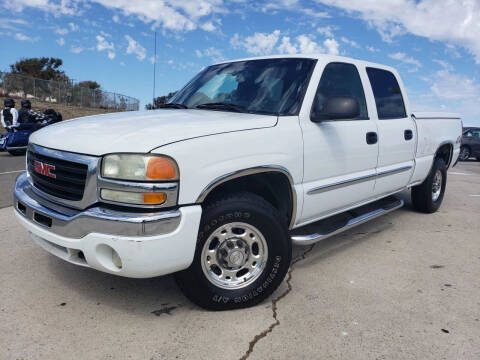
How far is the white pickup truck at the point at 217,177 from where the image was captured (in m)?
2.29

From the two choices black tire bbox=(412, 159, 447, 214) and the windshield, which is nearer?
the windshield

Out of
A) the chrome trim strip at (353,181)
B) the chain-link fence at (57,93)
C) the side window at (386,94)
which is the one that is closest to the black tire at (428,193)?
the chrome trim strip at (353,181)

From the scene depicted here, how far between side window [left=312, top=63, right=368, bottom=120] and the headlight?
1.43 meters

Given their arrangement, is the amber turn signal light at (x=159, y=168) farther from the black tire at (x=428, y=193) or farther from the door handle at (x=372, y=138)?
the black tire at (x=428, y=193)

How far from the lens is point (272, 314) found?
2.74 metres

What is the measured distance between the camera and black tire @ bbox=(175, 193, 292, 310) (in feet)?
8.32

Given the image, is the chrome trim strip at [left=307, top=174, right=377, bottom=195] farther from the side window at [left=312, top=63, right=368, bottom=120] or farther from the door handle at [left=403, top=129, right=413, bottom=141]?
the door handle at [left=403, top=129, right=413, bottom=141]

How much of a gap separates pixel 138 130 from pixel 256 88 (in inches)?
49.8

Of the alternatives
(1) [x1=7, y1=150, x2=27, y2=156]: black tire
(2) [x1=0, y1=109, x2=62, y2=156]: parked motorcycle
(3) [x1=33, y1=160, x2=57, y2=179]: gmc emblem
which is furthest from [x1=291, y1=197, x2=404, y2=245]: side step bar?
(1) [x1=7, y1=150, x2=27, y2=156]: black tire

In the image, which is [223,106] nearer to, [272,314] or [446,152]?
[272,314]

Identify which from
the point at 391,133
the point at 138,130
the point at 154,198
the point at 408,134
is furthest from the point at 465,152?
the point at 154,198

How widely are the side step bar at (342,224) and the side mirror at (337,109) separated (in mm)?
933

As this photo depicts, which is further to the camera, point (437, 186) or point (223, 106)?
point (437, 186)

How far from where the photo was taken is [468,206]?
6.30 metres
